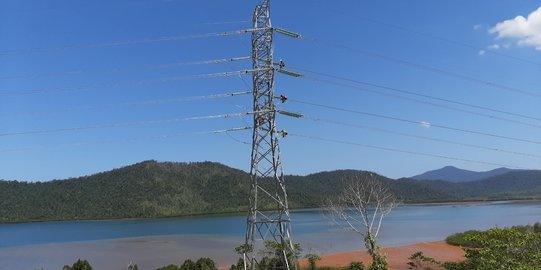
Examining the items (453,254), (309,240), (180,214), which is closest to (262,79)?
(453,254)

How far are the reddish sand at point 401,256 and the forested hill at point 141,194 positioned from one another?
11183 cm

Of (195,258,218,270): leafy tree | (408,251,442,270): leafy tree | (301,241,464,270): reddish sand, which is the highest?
(195,258,218,270): leafy tree

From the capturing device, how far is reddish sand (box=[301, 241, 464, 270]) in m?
31.5

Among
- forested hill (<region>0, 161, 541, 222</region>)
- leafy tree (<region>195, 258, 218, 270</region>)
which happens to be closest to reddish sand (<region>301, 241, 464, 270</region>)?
leafy tree (<region>195, 258, 218, 270</region>)

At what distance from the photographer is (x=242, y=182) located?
178 m

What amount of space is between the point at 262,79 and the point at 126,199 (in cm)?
15203

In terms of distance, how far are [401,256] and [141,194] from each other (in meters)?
140

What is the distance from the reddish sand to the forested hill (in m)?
112

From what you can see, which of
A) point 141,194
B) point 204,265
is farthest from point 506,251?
point 141,194

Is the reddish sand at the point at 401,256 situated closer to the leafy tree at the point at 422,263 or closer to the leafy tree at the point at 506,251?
the leafy tree at the point at 422,263

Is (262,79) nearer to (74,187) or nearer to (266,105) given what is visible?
(266,105)

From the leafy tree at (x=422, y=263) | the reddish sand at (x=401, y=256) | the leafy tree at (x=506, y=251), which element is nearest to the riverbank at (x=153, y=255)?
the reddish sand at (x=401, y=256)

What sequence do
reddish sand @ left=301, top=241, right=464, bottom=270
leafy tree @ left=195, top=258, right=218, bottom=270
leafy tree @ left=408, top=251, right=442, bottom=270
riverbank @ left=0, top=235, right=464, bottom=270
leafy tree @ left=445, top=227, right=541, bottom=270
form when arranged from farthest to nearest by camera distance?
riverbank @ left=0, top=235, right=464, bottom=270
reddish sand @ left=301, top=241, right=464, bottom=270
leafy tree @ left=408, top=251, right=442, bottom=270
leafy tree @ left=195, top=258, right=218, bottom=270
leafy tree @ left=445, top=227, right=541, bottom=270

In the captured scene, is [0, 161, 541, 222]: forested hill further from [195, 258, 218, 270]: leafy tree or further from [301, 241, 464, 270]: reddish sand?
[195, 258, 218, 270]: leafy tree
